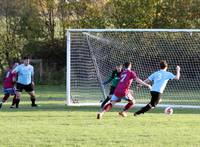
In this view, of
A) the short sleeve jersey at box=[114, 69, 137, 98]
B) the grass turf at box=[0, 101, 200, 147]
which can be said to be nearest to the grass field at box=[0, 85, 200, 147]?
the grass turf at box=[0, 101, 200, 147]

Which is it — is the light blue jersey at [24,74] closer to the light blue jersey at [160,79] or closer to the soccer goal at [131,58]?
the soccer goal at [131,58]

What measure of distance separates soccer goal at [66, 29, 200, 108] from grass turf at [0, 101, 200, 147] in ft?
15.2

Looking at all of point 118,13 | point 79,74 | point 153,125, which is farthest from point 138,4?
point 153,125

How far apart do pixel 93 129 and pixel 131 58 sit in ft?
42.2

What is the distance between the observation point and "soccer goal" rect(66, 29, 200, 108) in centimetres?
2247

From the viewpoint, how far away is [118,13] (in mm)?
39156

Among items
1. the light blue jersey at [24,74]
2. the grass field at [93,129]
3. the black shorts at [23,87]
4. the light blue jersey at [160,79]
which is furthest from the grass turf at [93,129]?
the light blue jersey at [24,74]

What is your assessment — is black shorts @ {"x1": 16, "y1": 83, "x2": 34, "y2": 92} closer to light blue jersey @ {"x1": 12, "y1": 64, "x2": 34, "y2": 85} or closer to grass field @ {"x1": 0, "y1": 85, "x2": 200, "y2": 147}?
light blue jersey @ {"x1": 12, "y1": 64, "x2": 34, "y2": 85}

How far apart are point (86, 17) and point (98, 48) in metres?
17.0

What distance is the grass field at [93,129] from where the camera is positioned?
35.6 ft

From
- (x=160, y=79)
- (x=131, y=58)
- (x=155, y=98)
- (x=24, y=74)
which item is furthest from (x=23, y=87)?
(x=131, y=58)

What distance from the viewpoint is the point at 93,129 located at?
12.8 meters

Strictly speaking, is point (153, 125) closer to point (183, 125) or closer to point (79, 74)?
point (183, 125)

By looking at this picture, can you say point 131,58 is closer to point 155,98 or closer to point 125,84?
point 125,84
